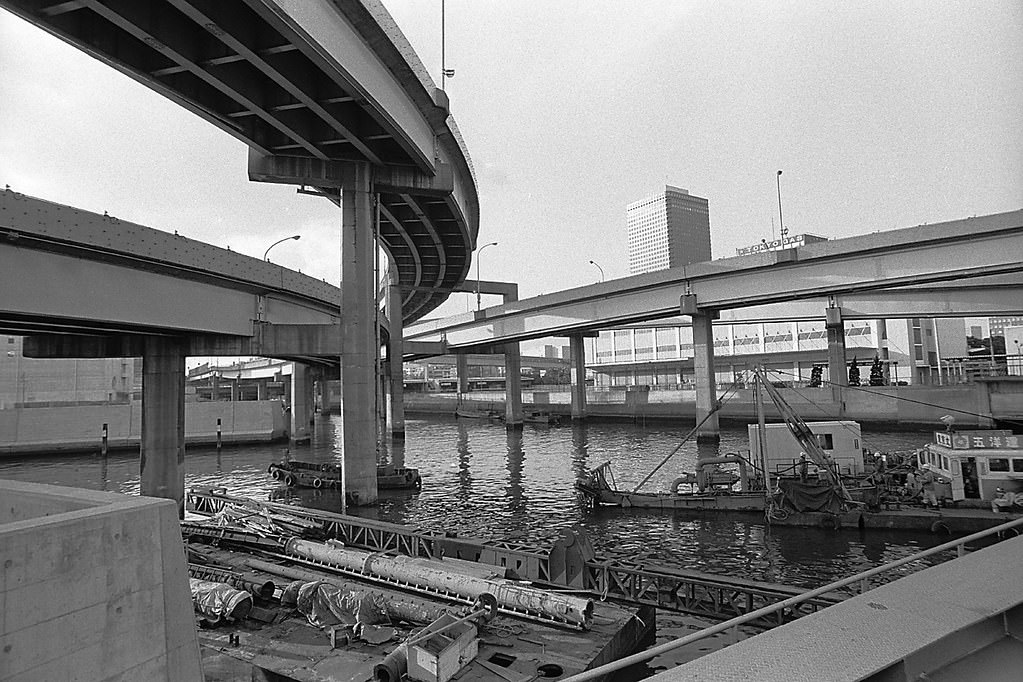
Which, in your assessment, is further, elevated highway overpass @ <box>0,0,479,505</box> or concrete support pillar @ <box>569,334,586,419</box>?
concrete support pillar @ <box>569,334,586,419</box>

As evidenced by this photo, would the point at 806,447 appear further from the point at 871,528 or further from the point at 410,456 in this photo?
the point at 410,456

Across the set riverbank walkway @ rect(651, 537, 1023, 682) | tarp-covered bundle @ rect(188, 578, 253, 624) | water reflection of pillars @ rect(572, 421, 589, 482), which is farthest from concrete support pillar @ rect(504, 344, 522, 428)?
riverbank walkway @ rect(651, 537, 1023, 682)

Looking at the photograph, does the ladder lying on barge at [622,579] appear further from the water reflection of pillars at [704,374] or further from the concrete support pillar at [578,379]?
the concrete support pillar at [578,379]

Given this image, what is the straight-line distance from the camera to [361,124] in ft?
94.3

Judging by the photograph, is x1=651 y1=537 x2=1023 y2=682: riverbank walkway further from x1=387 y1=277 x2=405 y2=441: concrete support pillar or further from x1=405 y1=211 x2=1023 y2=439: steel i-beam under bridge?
x1=387 y1=277 x2=405 y2=441: concrete support pillar

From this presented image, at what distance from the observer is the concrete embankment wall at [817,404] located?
55.3m

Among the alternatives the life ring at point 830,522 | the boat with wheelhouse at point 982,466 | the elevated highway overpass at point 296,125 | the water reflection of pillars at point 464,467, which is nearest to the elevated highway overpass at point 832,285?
the water reflection of pillars at point 464,467

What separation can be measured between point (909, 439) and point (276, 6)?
5718 centimetres

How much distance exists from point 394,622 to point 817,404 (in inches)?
2350

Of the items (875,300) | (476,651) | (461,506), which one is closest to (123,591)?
(476,651)

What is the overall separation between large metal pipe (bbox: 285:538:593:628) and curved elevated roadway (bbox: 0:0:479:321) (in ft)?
53.3

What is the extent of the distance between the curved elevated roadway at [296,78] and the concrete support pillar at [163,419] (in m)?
11.0

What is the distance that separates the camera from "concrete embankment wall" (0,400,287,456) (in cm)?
5294

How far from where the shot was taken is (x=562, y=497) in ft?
109
